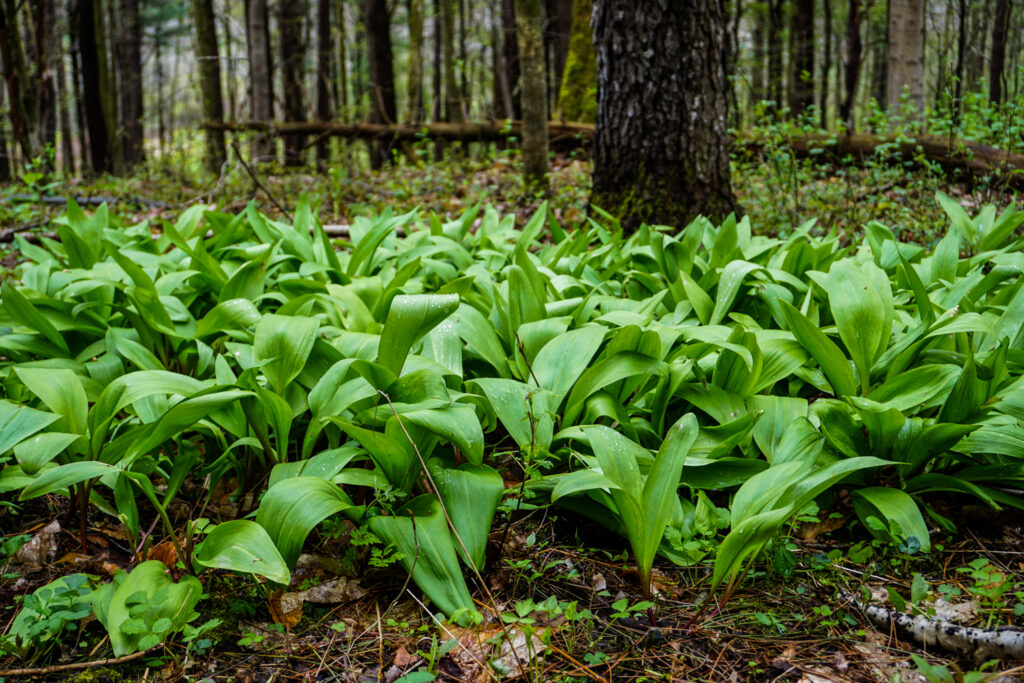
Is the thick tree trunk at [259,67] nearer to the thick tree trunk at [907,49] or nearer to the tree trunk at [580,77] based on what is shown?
the tree trunk at [580,77]

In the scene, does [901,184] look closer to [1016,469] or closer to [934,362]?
[934,362]

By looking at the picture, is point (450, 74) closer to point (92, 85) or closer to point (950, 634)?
point (92, 85)

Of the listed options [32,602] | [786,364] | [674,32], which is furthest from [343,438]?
[674,32]

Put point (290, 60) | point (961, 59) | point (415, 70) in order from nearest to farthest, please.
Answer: point (961, 59)
point (415, 70)
point (290, 60)

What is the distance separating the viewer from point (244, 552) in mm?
1455

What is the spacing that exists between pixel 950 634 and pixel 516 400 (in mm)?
1168

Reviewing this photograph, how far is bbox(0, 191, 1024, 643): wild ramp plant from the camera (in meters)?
1.67

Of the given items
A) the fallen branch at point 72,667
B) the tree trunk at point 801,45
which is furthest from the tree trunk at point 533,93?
the tree trunk at point 801,45

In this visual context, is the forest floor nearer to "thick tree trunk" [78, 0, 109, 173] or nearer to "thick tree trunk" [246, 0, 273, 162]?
"thick tree trunk" [246, 0, 273, 162]

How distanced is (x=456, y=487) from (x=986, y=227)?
10.1 ft

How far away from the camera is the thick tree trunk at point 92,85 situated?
11.2 meters

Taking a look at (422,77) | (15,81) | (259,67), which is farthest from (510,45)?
(15,81)

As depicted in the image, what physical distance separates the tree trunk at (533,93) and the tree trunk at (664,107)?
1.35m

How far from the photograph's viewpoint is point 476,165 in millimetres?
7254
